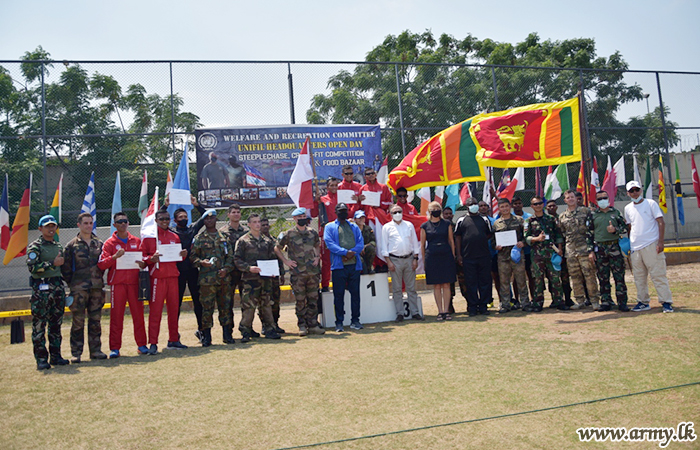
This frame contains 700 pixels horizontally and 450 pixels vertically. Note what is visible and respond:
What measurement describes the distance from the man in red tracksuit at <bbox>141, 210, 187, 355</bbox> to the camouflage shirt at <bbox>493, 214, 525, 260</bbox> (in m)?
5.05

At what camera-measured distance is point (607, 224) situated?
29.1ft

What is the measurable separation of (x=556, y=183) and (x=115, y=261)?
530 inches

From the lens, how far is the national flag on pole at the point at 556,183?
55.4 feet

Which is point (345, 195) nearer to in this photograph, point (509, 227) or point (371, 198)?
point (371, 198)

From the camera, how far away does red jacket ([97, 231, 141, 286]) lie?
753 centimetres

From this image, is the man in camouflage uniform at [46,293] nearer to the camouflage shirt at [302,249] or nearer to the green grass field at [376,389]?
the green grass field at [376,389]

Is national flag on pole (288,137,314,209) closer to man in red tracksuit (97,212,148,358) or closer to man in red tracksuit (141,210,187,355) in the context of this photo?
man in red tracksuit (141,210,187,355)

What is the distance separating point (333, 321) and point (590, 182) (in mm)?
11486

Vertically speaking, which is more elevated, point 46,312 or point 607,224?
point 607,224

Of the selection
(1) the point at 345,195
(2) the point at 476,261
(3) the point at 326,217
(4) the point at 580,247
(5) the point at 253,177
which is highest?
Result: (5) the point at 253,177

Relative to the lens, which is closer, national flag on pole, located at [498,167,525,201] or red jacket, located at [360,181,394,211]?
red jacket, located at [360,181,394,211]

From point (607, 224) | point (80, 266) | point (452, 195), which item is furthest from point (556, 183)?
point (80, 266)

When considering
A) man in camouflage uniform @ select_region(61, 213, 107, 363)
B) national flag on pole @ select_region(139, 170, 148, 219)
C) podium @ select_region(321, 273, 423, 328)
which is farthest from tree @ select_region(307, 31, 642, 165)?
man in camouflage uniform @ select_region(61, 213, 107, 363)

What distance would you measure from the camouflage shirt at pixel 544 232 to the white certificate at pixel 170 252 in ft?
18.0
